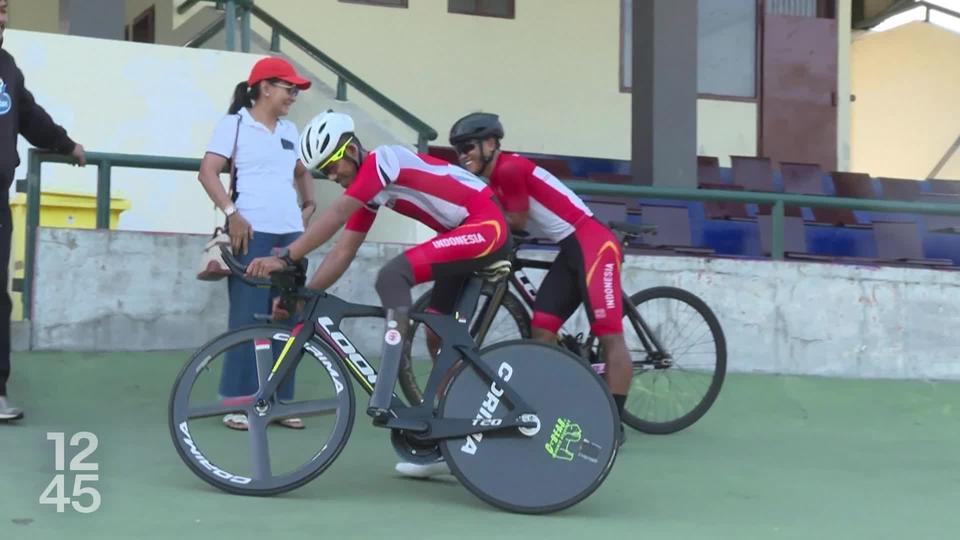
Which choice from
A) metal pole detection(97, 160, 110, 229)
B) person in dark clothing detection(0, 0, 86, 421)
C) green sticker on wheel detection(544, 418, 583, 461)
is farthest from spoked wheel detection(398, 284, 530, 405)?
metal pole detection(97, 160, 110, 229)

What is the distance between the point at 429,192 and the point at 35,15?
1165 centimetres

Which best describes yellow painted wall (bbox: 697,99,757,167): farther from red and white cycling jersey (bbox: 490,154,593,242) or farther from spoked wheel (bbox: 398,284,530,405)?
red and white cycling jersey (bbox: 490,154,593,242)

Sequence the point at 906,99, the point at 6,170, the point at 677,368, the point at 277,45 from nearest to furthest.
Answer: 1. the point at 6,170
2. the point at 677,368
3. the point at 277,45
4. the point at 906,99

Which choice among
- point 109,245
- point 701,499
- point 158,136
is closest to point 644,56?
point 158,136

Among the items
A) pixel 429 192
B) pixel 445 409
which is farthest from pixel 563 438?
pixel 429 192

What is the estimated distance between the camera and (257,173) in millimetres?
7223

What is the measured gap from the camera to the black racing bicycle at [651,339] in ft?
23.5

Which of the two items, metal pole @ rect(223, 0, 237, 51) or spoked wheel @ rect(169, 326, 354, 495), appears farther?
metal pole @ rect(223, 0, 237, 51)

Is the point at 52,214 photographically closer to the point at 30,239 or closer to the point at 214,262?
the point at 30,239

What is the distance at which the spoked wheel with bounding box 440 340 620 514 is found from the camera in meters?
5.59

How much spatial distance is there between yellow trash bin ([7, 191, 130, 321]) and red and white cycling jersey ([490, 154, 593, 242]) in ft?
9.53

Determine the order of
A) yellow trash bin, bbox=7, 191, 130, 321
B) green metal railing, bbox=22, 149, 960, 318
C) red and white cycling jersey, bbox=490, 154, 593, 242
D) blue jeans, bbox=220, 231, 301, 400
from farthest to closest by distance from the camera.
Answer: yellow trash bin, bbox=7, 191, 130, 321 < green metal railing, bbox=22, 149, 960, 318 < blue jeans, bbox=220, 231, 301, 400 < red and white cycling jersey, bbox=490, 154, 593, 242

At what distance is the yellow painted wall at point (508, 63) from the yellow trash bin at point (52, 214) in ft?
24.3

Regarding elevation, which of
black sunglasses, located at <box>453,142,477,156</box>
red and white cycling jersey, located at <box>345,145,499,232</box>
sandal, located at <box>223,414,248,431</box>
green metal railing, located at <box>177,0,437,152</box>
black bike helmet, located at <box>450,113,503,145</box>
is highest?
green metal railing, located at <box>177,0,437,152</box>
